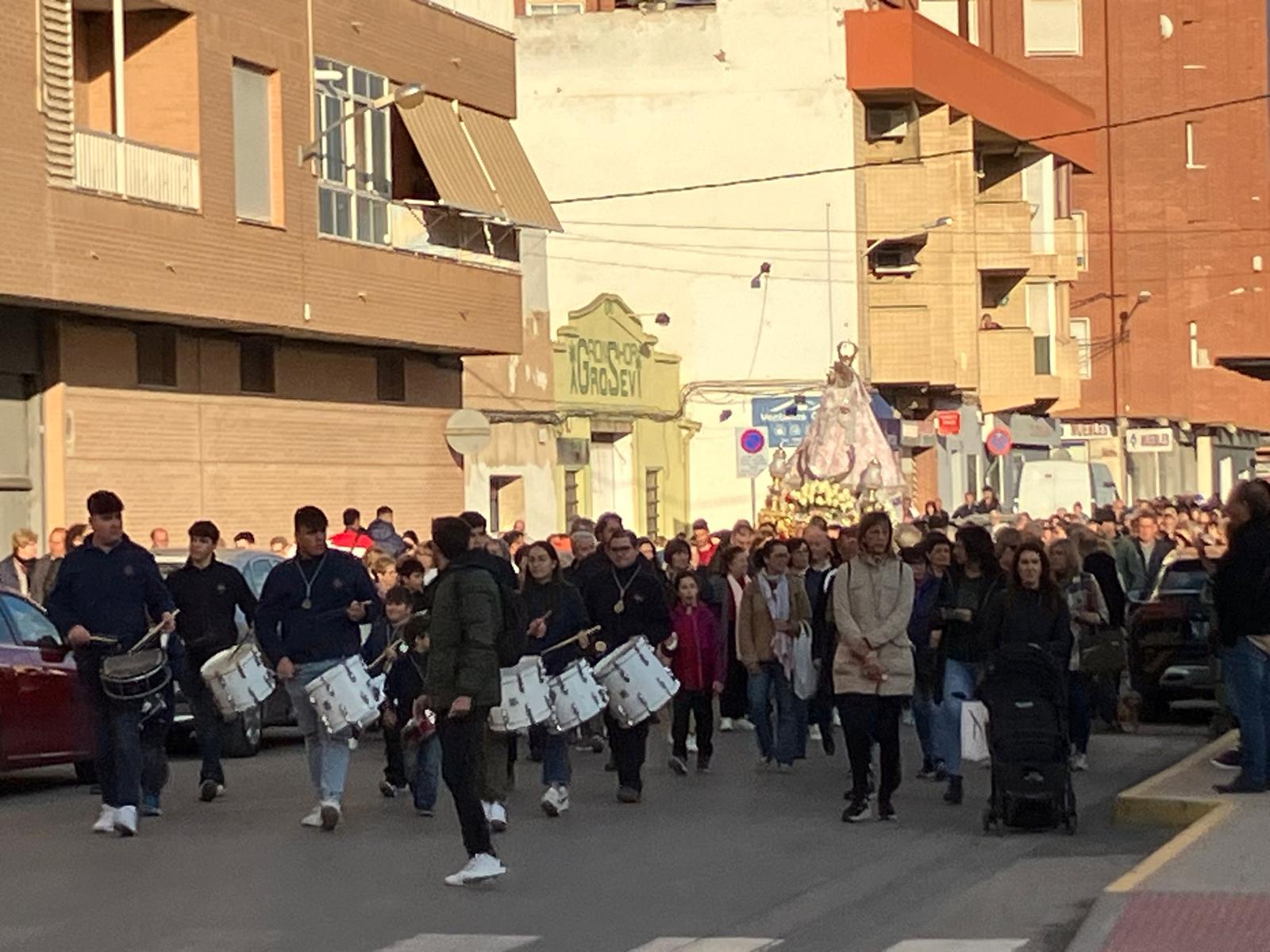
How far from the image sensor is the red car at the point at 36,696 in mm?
17922

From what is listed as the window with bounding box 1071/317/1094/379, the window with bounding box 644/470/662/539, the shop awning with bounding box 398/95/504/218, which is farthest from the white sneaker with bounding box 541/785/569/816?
the window with bounding box 1071/317/1094/379

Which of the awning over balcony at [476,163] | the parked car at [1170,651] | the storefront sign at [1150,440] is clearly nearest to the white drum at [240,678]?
the parked car at [1170,651]

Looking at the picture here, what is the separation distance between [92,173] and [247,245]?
2956 mm

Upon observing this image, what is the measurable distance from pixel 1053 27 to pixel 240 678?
74.2 m

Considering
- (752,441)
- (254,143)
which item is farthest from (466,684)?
(752,441)

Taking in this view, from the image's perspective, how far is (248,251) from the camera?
30109mm

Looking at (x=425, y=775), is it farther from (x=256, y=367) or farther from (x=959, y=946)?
(x=256, y=367)

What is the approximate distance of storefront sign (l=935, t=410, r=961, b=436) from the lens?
5812 centimetres

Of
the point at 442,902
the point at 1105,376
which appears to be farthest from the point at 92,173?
the point at 1105,376

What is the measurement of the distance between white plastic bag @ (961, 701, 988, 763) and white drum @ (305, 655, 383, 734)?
3421 mm

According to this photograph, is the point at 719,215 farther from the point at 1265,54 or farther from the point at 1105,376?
the point at 1265,54

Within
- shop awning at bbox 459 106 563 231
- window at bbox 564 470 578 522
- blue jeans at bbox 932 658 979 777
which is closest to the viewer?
blue jeans at bbox 932 658 979 777

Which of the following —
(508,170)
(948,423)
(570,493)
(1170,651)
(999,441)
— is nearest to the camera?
(1170,651)

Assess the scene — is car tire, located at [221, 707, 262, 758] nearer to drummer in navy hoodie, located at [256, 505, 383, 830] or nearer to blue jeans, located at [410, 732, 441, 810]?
blue jeans, located at [410, 732, 441, 810]
